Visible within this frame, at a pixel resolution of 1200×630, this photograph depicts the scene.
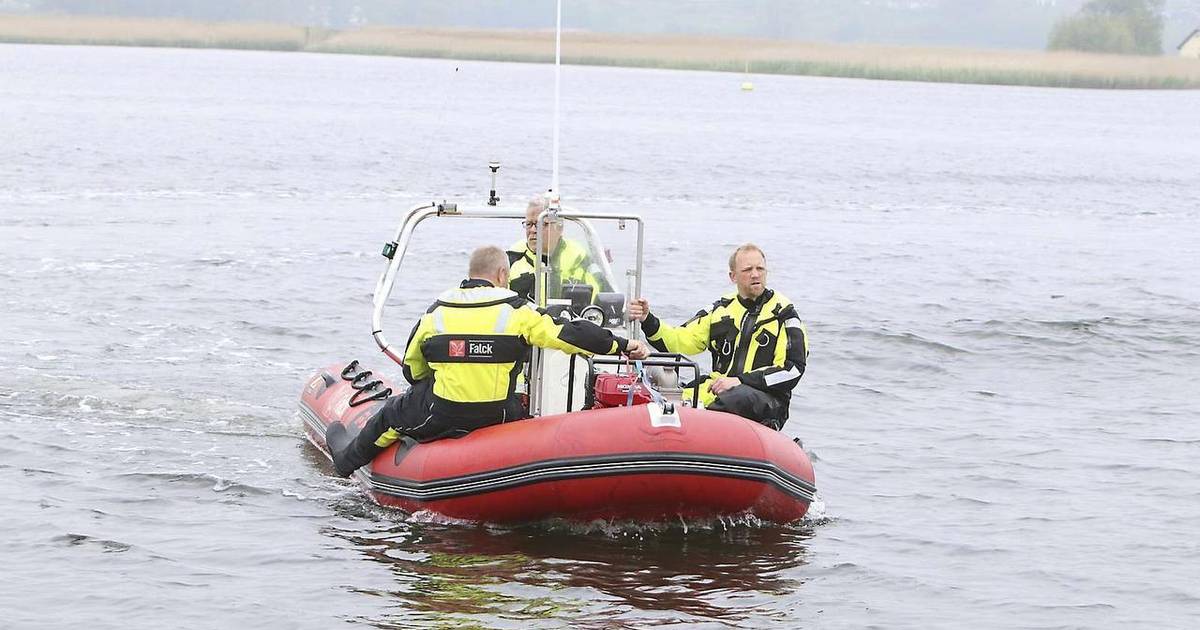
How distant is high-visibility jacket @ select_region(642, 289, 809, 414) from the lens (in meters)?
8.12

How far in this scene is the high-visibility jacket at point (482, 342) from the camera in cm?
740

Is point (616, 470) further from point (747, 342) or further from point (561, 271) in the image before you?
point (561, 271)

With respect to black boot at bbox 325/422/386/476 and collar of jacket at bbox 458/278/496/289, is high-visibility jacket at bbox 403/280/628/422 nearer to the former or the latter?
collar of jacket at bbox 458/278/496/289

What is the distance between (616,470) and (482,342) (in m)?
0.82

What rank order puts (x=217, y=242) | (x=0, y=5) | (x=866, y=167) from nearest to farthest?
(x=217, y=242) < (x=866, y=167) < (x=0, y=5)

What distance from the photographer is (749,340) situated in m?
8.23

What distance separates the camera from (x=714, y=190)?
2748 cm

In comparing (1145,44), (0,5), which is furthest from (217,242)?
(0,5)

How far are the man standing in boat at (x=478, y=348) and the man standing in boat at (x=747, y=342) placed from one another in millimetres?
730

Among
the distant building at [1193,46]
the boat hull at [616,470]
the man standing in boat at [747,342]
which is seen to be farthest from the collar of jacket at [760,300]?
the distant building at [1193,46]

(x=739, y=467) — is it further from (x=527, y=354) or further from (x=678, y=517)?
(x=527, y=354)

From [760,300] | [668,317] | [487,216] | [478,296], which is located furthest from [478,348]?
[668,317]

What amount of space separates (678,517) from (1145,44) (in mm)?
96571

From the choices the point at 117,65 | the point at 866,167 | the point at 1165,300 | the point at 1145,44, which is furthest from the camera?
the point at 1145,44
